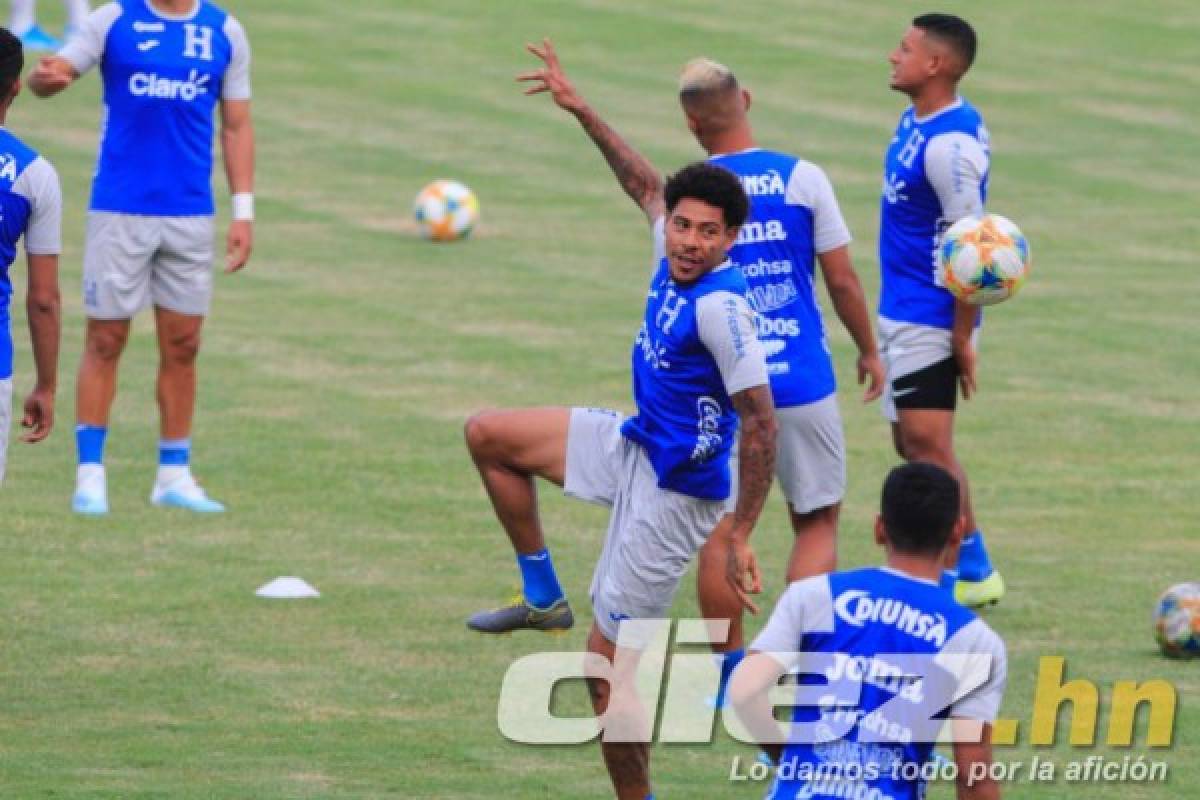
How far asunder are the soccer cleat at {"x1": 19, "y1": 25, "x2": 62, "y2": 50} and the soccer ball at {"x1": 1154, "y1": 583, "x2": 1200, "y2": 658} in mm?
21282

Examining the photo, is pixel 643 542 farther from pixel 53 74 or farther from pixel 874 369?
pixel 53 74

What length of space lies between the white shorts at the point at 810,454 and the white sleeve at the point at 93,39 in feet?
15.7

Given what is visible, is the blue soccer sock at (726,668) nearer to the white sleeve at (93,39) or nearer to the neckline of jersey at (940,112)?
the neckline of jersey at (940,112)

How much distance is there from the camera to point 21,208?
10109 mm

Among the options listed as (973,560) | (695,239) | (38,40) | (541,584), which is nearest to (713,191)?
(695,239)

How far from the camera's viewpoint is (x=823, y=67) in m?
31.7

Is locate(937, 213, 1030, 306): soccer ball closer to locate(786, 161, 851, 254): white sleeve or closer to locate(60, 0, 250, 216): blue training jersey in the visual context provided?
locate(786, 161, 851, 254): white sleeve

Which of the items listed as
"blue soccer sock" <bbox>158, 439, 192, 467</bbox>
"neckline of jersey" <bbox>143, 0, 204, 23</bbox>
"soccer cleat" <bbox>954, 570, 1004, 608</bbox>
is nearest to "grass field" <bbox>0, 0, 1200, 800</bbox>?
"soccer cleat" <bbox>954, 570, 1004, 608</bbox>

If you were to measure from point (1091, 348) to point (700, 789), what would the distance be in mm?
10067

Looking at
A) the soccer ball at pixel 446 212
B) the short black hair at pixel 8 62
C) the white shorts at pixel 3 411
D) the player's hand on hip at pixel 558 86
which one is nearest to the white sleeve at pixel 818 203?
the player's hand on hip at pixel 558 86

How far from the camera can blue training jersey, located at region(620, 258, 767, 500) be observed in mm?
8672

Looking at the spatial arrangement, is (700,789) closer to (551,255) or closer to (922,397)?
(922,397)

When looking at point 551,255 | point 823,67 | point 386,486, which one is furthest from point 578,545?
point 823,67

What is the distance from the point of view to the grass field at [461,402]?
1018cm
